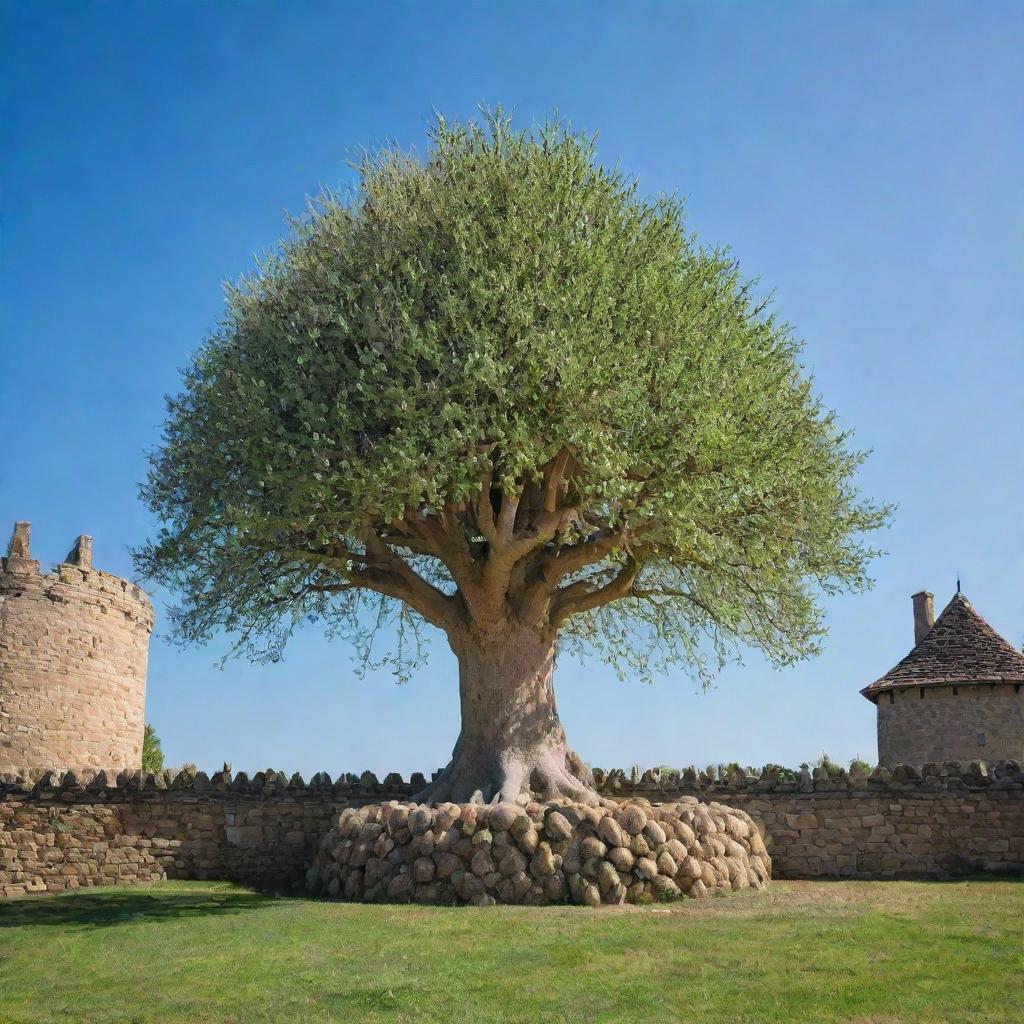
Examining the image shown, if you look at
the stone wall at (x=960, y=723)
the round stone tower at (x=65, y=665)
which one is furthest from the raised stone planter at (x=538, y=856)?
the round stone tower at (x=65, y=665)

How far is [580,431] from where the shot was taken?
739 inches

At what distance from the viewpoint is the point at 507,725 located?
2117 centimetres

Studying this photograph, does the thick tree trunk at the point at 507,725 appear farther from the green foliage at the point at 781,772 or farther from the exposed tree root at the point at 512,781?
the green foliage at the point at 781,772

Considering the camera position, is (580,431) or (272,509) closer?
(580,431)

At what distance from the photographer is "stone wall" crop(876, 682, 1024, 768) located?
30.4 metres

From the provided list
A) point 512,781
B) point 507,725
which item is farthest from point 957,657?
point 512,781

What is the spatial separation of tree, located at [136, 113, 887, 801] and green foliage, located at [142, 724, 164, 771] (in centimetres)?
2268

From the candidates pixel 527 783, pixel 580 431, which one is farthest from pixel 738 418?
pixel 527 783

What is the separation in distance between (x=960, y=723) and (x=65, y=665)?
24228 mm

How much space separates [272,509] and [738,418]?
27.1ft

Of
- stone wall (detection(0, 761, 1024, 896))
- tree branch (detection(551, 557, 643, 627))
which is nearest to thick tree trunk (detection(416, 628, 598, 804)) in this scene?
tree branch (detection(551, 557, 643, 627))

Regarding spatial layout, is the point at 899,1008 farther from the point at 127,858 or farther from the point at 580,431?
the point at 127,858

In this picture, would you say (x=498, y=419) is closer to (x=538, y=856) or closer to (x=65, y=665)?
(x=538, y=856)

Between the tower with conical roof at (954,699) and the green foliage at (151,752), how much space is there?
86.1ft
